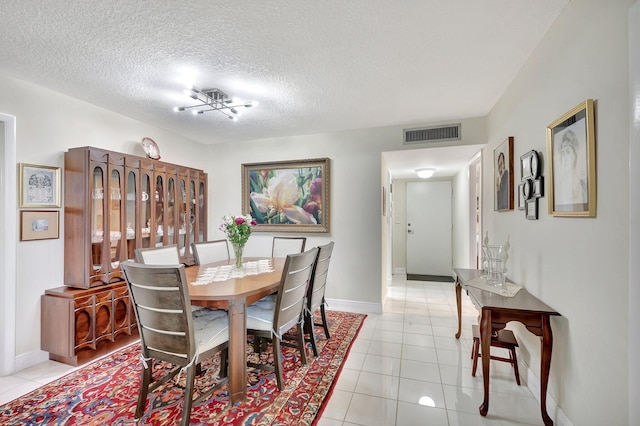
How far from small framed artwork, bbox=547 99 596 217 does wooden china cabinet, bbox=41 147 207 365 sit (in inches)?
142

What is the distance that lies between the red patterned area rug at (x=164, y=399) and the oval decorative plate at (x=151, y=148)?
2.23 meters

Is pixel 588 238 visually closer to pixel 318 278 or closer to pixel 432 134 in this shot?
pixel 318 278

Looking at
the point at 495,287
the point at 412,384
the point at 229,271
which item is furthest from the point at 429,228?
the point at 229,271

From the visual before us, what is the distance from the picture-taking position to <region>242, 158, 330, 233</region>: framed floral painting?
13.1 feet

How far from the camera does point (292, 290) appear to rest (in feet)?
6.81

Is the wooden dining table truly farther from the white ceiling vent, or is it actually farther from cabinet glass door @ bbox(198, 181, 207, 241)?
the white ceiling vent

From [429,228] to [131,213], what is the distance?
17.6ft

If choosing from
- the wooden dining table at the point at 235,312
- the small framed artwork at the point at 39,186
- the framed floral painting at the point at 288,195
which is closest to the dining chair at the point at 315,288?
the wooden dining table at the point at 235,312

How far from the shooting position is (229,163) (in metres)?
4.50

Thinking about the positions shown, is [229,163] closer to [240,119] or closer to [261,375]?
[240,119]

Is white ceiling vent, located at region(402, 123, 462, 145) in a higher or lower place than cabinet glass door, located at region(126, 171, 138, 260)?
higher

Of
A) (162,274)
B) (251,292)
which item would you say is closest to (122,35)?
(162,274)

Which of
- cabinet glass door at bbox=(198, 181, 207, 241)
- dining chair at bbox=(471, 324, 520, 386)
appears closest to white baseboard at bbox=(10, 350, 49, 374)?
cabinet glass door at bbox=(198, 181, 207, 241)

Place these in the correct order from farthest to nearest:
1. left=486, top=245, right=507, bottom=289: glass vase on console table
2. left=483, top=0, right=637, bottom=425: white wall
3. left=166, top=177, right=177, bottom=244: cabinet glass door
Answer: left=166, top=177, right=177, bottom=244: cabinet glass door → left=486, top=245, right=507, bottom=289: glass vase on console table → left=483, top=0, right=637, bottom=425: white wall
